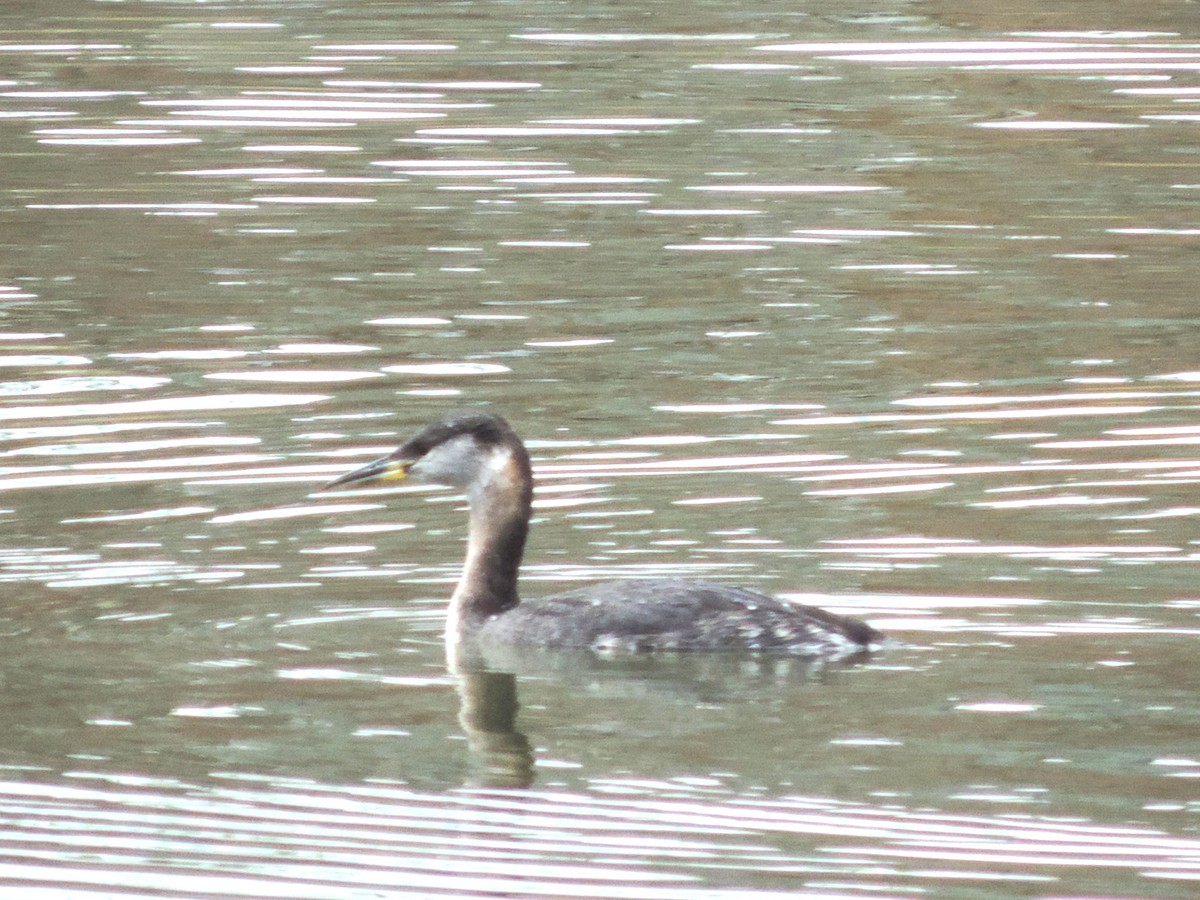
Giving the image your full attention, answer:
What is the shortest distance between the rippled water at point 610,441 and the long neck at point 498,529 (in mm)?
312

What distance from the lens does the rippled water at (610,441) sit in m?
8.62

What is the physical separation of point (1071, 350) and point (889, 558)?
4444 mm

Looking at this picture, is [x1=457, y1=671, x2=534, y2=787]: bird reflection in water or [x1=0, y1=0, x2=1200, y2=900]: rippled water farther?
[x1=457, y1=671, x2=534, y2=787]: bird reflection in water

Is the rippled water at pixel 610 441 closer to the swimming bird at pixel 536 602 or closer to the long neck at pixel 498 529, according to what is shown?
the swimming bird at pixel 536 602

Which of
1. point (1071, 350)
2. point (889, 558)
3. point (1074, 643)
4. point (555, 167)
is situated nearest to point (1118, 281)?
point (1071, 350)

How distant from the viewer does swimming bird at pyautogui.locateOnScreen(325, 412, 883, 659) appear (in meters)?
10.2

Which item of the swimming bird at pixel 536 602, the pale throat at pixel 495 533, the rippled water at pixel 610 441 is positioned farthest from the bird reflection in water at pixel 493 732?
the pale throat at pixel 495 533

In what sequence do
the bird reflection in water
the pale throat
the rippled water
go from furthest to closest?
1. the pale throat
2. the bird reflection in water
3. the rippled water

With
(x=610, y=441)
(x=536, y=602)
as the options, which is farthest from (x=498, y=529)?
(x=610, y=441)

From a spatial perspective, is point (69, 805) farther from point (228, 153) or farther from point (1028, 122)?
point (1028, 122)

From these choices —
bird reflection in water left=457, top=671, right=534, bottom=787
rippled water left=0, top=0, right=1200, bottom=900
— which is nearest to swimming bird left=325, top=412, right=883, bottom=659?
rippled water left=0, top=0, right=1200, bottom=900

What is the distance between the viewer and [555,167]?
20.9 meters

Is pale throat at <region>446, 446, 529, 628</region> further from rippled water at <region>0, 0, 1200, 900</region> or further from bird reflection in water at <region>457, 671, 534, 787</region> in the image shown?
bird reflection in water at <region>457, 671, 534, 787</region>

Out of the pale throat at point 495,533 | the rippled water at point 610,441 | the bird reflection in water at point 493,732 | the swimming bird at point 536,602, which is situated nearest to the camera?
the rippled water at point 610,441
